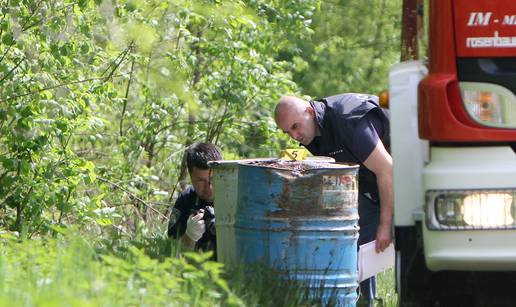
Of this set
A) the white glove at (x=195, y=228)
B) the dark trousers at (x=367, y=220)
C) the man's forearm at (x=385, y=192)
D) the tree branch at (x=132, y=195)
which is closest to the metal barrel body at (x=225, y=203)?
the white glove at (x=195, y=228)

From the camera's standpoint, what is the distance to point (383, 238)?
698 cm

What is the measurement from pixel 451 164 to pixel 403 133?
400 mm

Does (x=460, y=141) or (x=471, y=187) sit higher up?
(x=460, y=141)

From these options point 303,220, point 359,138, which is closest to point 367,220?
point 359,138

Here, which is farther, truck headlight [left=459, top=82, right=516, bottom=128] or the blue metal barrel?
the blue metal barrel

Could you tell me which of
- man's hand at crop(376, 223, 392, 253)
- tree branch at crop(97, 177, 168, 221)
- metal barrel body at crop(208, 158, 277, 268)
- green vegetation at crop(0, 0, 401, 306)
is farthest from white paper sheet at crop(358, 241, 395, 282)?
tree branch at crop(97, 177, 168, 221)

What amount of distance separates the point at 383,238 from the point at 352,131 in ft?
2.50

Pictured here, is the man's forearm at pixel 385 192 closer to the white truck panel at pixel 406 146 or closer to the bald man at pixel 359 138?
the bald man at pixel 359 138

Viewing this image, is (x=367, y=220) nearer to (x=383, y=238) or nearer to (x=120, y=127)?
(x=383, y=238)

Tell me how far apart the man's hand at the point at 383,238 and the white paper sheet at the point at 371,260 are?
0.03 metres

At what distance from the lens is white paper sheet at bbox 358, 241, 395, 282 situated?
6.94 metres

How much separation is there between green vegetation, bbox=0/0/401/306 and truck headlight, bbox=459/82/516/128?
1325 mm

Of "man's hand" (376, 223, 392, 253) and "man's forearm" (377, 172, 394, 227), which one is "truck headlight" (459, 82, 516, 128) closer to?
"man's hand" (376, 223, 392, 253)

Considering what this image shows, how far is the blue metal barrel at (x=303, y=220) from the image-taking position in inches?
260
